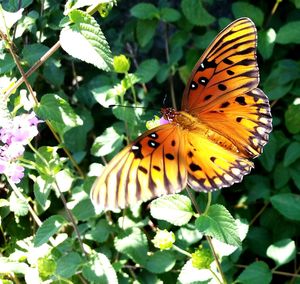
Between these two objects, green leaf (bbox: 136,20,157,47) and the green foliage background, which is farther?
green leaf (bbox: 136,20,157,47)

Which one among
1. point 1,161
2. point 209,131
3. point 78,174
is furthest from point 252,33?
point 78,174

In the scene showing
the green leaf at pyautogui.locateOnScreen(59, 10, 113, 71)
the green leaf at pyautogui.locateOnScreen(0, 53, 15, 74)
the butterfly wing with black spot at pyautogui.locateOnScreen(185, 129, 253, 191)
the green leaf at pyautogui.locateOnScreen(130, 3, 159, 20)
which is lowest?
the butterfly wing with black spot at pyautogui.locateOnScreen(185, 129, 253, 191)

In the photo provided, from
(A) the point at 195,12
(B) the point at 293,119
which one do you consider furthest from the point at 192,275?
(A) the point at 195,12

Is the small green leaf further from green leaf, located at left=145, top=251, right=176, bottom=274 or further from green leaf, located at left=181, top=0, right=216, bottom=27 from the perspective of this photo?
green leaf, located at left=181, top=0, right=216, bottom=27

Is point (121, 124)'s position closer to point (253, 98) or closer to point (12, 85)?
point (12, 85)

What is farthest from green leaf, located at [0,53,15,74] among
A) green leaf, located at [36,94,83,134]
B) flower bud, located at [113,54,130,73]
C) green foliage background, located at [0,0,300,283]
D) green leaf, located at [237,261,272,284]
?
green leaf, located at [237,261,272,284]

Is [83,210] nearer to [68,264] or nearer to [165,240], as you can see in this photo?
[68,264]
